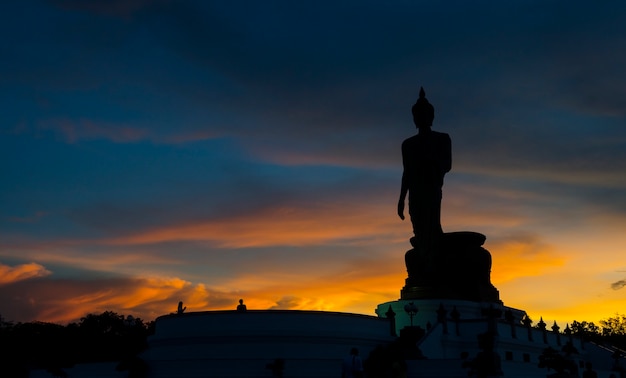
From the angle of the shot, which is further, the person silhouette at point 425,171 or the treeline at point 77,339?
the treeline at point 77,339

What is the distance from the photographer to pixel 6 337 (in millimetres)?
72500

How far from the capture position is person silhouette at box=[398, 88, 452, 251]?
174ft

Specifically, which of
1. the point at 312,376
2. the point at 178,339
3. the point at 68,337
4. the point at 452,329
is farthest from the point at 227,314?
the point at 68,337

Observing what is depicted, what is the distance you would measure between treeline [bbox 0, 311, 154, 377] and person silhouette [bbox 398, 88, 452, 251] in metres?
22.5

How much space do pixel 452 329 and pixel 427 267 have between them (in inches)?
360

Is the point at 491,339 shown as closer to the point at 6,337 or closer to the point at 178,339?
the point at 178,339

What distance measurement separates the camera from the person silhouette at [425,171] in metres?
52.9

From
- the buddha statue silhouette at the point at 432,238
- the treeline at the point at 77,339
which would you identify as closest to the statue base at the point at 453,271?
the buddha statue silhouette at the point at 432,238

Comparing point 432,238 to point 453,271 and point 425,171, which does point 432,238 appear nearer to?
point 453,271

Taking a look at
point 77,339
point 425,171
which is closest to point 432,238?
point 425,171

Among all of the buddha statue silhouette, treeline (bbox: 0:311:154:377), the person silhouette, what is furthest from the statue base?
treeline (bbox: 0:311:154:377)

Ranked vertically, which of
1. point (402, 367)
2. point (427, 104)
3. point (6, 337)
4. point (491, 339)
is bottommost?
point (402, 367)

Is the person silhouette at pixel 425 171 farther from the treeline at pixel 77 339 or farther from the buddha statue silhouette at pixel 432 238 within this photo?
the treeline at pixel 77 339

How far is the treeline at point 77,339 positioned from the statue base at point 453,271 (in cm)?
2125
